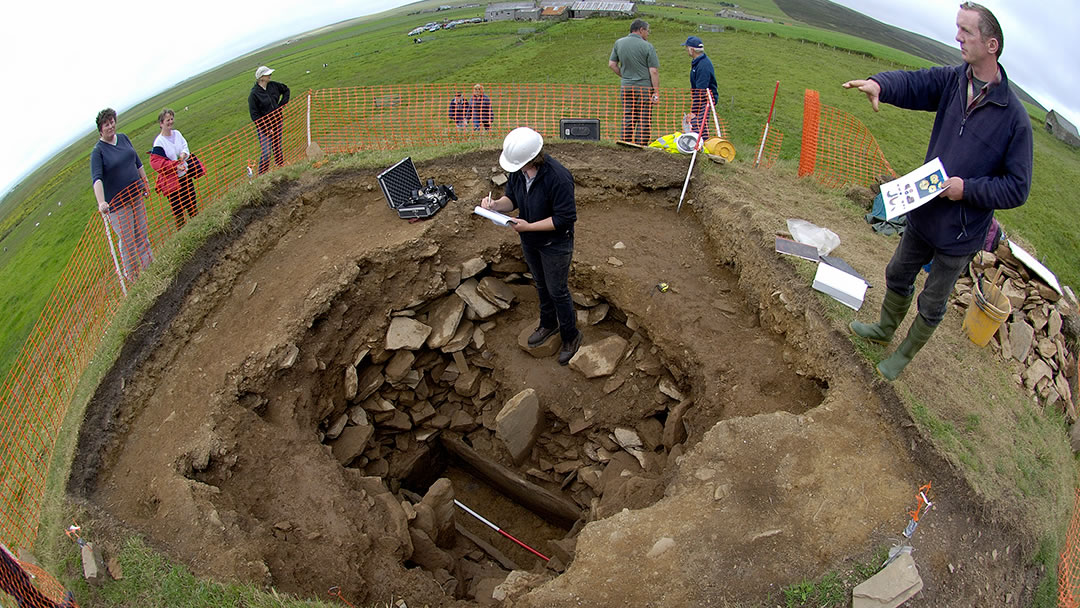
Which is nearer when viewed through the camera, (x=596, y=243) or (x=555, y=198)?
(x=555, y=198)

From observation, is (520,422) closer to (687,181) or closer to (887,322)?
(687,181)

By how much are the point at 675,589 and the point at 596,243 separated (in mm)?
4397

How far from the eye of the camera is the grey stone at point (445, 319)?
7.21m

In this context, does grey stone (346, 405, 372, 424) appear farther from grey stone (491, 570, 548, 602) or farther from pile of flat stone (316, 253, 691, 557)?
grey stone (491, 570, 548, 602)

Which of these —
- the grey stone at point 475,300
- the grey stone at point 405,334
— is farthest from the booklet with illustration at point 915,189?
the grey stone at point 405,334

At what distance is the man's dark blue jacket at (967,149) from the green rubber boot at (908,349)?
2.15 feet

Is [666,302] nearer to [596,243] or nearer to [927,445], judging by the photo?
[596,243]

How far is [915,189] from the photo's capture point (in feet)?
12.4

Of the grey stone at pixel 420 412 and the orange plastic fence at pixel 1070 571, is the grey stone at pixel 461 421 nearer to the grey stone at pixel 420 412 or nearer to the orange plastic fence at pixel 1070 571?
the grey stone at pixel 420 412

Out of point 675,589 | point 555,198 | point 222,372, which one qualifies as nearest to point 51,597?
point 222,372

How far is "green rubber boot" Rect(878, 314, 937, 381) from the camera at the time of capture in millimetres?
4355

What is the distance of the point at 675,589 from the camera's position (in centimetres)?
382

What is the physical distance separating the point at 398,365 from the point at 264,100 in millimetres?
4956

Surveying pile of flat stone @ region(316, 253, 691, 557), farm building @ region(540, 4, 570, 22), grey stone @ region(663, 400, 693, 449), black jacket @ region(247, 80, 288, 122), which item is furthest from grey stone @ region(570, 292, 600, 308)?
farm building @ region(540, 4, 570, 22)
